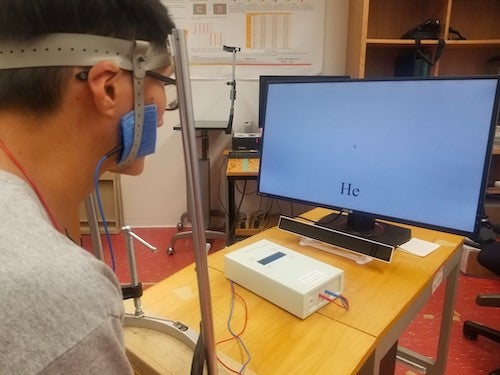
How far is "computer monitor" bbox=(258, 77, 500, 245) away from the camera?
2.94ft

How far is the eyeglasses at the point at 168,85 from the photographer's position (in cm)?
51

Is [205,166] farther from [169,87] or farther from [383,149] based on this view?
[169,87]

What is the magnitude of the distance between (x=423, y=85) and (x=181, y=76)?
72 centimetres

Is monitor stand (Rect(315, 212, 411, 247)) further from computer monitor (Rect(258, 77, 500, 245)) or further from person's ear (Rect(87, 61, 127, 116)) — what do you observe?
person's ear (Rect(87, 61, 127, 116))

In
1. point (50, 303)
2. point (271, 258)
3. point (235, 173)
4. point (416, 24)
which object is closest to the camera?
point (50, 303)

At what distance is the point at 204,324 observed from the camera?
0.57m

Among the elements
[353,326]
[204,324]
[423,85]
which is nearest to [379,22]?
[423,85]

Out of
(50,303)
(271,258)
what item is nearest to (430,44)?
(271,258)

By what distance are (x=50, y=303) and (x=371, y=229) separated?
96cm

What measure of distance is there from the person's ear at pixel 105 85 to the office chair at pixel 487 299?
5.45 feet

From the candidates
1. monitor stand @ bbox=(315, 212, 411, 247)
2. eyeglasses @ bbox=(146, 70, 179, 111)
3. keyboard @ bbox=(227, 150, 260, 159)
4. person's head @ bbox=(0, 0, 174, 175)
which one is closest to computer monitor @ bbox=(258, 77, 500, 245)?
monitor stand @ bbox=(315, 212, 411, 247)

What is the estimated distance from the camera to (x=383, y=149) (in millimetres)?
1009

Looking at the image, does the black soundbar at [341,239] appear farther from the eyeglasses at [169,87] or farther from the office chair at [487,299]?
the office chair at [487,299]

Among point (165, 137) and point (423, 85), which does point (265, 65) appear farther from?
point (423, 85)
